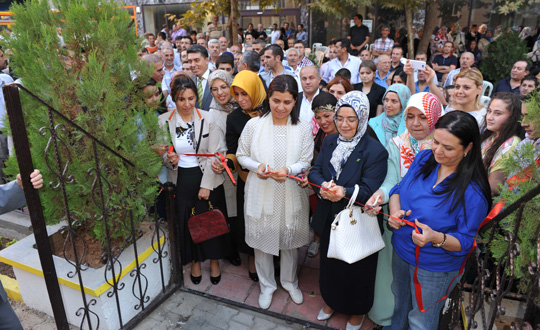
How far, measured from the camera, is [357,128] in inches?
117

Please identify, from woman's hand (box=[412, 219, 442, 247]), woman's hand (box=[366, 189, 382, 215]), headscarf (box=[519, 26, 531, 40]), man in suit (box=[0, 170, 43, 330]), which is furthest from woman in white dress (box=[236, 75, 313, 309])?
headscarf (box=[519, 26, 531, 40])

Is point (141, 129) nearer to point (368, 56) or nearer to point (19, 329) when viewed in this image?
point (19, 329)

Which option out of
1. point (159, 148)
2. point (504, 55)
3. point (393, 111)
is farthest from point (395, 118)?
point (504, 55)

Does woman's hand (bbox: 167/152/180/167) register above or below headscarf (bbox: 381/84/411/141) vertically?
below

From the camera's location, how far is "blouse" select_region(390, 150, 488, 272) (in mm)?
2393

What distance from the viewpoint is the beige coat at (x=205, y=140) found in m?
3.68

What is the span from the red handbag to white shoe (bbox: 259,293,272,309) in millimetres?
721

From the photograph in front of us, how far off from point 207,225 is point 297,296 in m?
1.13

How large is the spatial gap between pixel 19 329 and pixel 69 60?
1968mm

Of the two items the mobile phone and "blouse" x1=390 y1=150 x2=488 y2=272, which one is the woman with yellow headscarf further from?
the mobile phone

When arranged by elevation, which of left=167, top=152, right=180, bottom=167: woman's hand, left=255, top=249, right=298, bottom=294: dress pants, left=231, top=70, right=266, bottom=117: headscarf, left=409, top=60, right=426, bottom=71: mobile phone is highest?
left=409, top=60, right=426, bottom=71: mobile phone

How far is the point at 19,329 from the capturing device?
2.55 metres

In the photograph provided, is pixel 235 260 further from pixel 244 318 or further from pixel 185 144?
pixel 185 144

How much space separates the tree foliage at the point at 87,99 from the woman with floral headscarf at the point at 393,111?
224 centimetres
